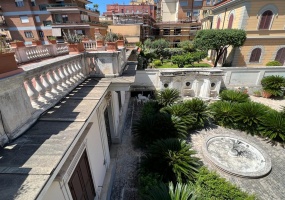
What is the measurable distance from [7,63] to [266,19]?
23826 mm

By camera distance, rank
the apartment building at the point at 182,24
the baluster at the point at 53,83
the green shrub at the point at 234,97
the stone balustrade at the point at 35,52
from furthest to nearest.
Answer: the apartment building at the point at 182,24 < the green shrub at the point at 234,97 < the stone balustrade at the point at 35,52 < the baluster at the point at 53,83

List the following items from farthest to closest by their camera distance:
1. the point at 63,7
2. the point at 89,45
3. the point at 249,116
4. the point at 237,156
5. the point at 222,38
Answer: the point at 63,7
the point at 222,38
the point at 249,116
the point at 89,45
the point at 237,156

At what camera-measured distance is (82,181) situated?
401cm

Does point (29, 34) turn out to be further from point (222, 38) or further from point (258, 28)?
point (258, 28)

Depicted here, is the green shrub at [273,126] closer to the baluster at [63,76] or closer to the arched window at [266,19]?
the baluster at [63,76]

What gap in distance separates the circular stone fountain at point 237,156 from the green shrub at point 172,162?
5.99ft

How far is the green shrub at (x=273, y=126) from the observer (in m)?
8.55

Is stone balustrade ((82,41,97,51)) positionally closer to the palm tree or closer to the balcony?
the palm tree

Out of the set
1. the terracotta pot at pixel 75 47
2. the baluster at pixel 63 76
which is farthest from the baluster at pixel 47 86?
the terracotta pot at pixel 75 47

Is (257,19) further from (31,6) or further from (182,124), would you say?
(31,6)

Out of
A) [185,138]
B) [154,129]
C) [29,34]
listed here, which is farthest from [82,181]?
[29,34]

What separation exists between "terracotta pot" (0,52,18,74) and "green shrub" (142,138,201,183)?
5689 mm

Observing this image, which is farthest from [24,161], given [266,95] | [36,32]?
[36,32]

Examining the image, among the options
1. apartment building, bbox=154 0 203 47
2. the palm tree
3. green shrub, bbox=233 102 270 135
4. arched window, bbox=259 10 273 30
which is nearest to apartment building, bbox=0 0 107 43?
apartment building, bbox=154 0 203 47
